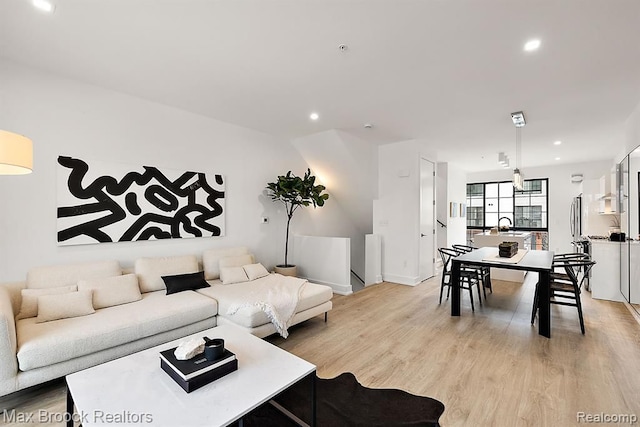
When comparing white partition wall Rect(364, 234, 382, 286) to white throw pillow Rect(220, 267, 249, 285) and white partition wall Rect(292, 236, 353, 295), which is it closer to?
white partition wall Rect(292, 236, 353, 295)

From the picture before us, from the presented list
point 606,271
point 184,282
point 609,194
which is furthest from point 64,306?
point 609,194

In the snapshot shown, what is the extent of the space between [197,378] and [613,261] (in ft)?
19.1

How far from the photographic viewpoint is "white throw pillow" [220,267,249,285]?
3.75m

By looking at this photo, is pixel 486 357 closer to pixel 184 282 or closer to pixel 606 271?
pixel 184 282

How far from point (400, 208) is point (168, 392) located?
4823 millimetres

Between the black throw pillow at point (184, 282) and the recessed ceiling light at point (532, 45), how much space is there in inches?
154

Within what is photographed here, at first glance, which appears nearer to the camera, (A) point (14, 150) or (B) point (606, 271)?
(A) point (14, 150)

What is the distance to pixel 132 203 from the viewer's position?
3541mm

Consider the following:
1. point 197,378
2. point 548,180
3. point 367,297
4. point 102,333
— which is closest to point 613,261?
point 367,297

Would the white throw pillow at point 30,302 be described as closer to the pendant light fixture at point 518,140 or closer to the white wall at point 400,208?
the white wall at point 400,208

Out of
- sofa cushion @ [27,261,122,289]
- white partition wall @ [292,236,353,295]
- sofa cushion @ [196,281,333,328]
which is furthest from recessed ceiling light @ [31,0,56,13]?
white partition wall @ [292,236,353,295]

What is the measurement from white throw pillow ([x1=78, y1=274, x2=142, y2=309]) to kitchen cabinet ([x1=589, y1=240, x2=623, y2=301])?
6273 millimetres

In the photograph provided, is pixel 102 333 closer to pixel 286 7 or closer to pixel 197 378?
pixel 197 378

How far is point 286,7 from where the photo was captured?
2.00m
